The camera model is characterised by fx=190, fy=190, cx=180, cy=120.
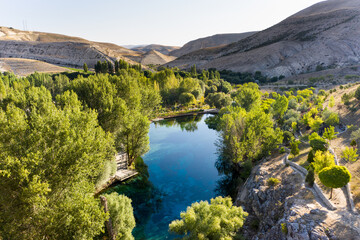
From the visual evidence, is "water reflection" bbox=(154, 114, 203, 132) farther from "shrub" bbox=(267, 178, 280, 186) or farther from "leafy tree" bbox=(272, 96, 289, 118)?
"shrub" bbox=(267, 178, 280, 186)

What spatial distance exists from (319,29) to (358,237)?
193m

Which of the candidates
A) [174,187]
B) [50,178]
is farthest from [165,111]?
[50,178]

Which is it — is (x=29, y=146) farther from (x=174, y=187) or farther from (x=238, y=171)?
(x=238, y=171)

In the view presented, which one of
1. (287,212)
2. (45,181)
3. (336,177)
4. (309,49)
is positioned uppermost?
(309,49)

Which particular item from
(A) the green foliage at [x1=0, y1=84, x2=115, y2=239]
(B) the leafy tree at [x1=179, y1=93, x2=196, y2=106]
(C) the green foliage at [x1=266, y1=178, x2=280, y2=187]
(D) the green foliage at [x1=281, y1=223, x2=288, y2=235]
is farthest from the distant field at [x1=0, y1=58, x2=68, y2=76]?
(D) the green foliage at [x1=281, y1=223, x2=288, y2=235]

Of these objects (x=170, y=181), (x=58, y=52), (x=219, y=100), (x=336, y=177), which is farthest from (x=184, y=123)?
(x=58, y=52)

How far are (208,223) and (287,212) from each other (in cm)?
729

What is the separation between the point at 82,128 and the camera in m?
17.7

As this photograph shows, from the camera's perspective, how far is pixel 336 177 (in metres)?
16.1

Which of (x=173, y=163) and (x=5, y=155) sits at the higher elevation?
(x=5, y=155)

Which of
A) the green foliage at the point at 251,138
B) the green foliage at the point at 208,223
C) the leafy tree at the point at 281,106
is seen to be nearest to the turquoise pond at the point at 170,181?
the green foliage at the point at 251,138

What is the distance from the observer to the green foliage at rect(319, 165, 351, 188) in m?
16.0

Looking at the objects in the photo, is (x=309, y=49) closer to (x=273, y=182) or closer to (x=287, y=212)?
(x=273, y=182)

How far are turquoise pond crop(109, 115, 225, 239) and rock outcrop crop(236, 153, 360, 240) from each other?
7565mm
